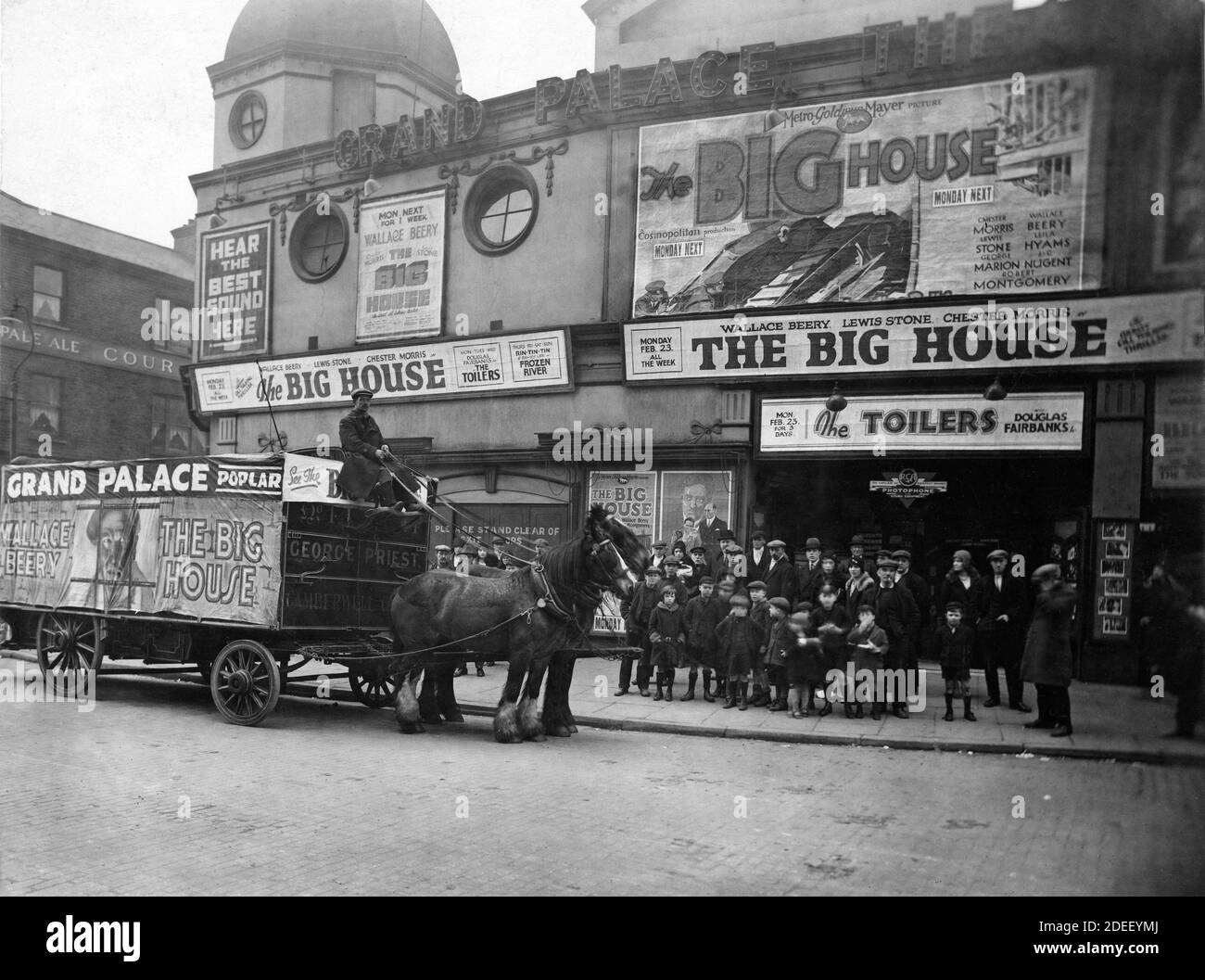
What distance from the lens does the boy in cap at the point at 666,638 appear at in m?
10.6

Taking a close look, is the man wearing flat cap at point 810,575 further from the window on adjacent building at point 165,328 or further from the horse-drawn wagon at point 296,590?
the window on adjacent building at point 165,328

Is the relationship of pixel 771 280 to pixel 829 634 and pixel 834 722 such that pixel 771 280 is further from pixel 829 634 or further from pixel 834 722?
pixel 834 722

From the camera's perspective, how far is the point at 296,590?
26.6ft

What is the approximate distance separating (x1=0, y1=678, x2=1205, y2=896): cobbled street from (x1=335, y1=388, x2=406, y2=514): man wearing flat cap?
7.28 feet

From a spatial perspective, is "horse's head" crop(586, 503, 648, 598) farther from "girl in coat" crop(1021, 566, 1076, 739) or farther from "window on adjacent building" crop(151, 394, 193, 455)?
"window on adjacent building" crop(151, 394, 193, 455)

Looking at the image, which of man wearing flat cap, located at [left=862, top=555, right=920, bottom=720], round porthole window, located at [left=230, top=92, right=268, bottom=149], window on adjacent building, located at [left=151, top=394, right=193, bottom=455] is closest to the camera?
man wearing flat cap, located at [left=862, top=555, right=920, bottom=720]

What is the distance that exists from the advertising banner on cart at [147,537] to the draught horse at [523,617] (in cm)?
135

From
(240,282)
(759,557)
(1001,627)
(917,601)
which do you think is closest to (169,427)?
(240,282)

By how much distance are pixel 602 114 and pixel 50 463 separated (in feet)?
Result: 23.3

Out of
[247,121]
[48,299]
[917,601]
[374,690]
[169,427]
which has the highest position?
[247,121]

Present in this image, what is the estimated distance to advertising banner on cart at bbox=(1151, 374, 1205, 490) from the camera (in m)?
1.76

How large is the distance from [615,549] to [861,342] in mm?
3087

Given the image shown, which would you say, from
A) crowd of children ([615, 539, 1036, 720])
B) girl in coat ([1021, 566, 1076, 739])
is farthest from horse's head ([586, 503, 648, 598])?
girl in coat ([1021, 566, 1076, 739])

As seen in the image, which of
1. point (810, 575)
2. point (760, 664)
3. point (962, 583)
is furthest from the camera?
point (810, 575)
